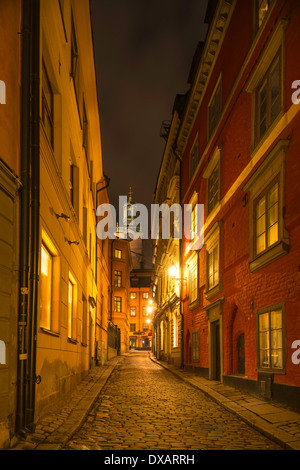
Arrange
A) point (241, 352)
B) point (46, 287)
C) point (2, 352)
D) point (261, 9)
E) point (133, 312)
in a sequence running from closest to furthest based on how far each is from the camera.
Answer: point (2, 352), point (46, 287), point (261, 9), point (241, 352), point (133, 312)

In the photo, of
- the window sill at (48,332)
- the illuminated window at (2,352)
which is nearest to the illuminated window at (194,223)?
the window sill at (48,332)

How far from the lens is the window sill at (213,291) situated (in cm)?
1576

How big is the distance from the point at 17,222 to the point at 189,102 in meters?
15.9

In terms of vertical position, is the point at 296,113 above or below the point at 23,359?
above

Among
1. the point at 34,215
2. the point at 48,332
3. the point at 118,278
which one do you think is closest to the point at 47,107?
the point at 34,215

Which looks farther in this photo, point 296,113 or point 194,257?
point 194,257

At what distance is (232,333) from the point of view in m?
14.7

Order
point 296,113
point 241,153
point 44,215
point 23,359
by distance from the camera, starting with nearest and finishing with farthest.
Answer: point 23,359 < point 44,215 < point 296,113 < point 241,153

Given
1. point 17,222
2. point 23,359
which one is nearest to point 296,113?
point 17,222

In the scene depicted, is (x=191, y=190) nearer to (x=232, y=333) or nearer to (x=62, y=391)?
(x=232, y=333)

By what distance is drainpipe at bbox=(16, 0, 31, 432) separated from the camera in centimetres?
663

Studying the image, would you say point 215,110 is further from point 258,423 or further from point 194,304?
point 258,423

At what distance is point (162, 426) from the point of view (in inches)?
317

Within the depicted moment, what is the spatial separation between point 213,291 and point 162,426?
8845mm
